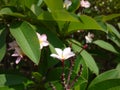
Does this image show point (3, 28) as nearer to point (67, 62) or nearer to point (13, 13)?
point (13, 13)

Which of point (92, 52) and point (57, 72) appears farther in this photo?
point (92, 52)

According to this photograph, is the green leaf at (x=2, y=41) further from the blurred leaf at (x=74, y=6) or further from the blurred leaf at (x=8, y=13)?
the blurred leaf at (x=74, y=6)

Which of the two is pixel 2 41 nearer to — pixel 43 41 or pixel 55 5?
pixel 43 41

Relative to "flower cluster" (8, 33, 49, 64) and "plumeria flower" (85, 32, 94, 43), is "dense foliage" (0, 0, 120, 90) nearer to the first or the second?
"flower cluster" (8, 33, 49, 64)

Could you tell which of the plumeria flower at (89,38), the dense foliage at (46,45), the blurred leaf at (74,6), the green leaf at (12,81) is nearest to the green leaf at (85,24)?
the dense foliage at (46,45)

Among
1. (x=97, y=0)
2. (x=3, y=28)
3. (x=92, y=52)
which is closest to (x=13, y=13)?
(x=3, y=28)

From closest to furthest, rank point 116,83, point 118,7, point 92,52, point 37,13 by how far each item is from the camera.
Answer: point 116,83 → point 37,13 → point 92,52 → point 118,7

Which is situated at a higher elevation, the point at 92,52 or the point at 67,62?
the point at 67,62
